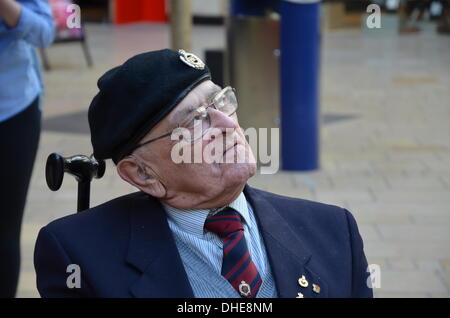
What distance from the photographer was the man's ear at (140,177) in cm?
230

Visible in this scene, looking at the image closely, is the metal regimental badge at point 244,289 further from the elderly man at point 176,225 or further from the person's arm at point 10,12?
the person's arm at point 10,12

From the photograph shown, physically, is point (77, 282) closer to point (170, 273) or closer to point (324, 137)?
point (170, 273)

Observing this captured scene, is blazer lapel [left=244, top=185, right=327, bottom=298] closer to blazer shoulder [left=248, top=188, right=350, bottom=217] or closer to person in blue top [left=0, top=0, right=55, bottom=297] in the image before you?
blazer shoulder [left=248, top=188, right=350, bottom=217]

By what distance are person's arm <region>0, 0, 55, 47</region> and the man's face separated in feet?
5.04

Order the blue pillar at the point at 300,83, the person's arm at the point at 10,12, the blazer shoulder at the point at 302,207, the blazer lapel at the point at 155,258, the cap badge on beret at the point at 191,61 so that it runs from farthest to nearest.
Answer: the blue pillar at the point at 300,83, the person's arm at the point at 10,12, the blazer shoulder at the point at 302,207, the cap badge on beret at the point at 191,61, the blazer lapel at the point at 155,258

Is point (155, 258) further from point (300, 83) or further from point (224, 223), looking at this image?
point (300, 83)

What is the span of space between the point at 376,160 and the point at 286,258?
19.0 ft

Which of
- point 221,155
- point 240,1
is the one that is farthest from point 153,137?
point 240,1

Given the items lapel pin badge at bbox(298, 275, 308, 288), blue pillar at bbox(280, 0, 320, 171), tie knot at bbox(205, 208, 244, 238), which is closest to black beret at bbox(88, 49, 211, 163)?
tie knot at bbox(205, 208, 244, 238)

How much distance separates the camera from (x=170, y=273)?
7.11ft

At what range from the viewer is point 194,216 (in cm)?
227

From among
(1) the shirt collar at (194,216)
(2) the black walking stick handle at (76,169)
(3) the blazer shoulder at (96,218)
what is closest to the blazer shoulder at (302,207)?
(1) the shirt collar at (194,216)
